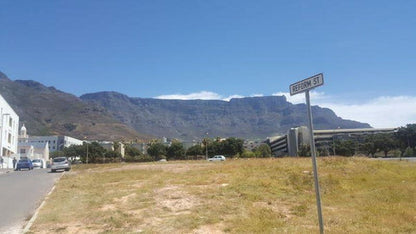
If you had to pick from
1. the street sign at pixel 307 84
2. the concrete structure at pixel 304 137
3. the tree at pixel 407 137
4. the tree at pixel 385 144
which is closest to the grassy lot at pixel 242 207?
the street sign at pixel 307 84

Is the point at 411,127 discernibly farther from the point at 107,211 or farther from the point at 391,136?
the point at 107,211

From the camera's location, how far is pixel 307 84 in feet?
22.4

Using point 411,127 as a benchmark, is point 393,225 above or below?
below

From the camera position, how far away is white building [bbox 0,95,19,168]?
74.6 meters

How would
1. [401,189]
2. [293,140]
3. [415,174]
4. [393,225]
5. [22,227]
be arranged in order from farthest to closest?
1. [293,140]
2. [415,174]
3. [401,189]
4. [22,227]
5. [393,225]

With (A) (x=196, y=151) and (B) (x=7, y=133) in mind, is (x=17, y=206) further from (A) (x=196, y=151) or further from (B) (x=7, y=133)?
(A) (x=196, y=151)

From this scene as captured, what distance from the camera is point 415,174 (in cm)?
1853

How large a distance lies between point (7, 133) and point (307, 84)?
88.6 meters

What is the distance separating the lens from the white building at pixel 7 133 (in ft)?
245

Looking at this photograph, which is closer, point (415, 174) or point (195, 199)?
point (195, 199)

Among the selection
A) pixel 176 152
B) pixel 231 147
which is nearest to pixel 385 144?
pixel 231 147

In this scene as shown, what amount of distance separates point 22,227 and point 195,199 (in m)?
5.69

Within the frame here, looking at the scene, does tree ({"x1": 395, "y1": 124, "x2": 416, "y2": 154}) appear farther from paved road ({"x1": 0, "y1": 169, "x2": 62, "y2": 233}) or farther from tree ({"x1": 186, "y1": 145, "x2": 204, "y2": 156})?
paved road ({"x1": 0, "y1": 169, "x2": 62, "y2": 233})

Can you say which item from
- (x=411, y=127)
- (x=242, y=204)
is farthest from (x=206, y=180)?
(x=411, y=127)
